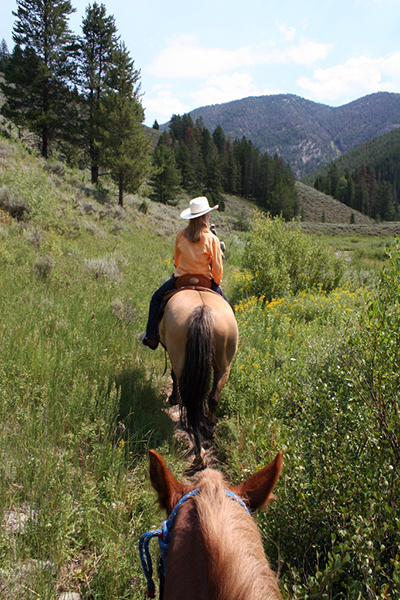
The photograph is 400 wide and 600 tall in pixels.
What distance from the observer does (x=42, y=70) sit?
782 inches

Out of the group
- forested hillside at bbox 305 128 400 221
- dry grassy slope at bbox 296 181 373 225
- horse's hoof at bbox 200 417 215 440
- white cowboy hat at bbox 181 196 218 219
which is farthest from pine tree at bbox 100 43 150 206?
forested hillside at bbox 305 128 400 221

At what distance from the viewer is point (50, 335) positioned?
431 cm

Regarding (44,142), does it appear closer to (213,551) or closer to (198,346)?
(198,346)

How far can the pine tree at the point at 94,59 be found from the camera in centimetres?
2128

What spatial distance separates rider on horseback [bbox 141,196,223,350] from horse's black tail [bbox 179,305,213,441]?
882 millimetres

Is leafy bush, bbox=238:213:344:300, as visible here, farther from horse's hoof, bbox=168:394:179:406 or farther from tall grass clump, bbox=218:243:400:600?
tall grass clump, bbox=218:243:400:600

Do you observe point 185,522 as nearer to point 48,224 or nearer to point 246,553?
point 246,553

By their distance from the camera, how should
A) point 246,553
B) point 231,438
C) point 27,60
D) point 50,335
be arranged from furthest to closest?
point 27,60 < point 50,335 < point 231,438 < point 246,553

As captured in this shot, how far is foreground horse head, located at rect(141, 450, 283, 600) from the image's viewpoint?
896mm

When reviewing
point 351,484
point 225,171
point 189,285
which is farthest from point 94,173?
point 225,171

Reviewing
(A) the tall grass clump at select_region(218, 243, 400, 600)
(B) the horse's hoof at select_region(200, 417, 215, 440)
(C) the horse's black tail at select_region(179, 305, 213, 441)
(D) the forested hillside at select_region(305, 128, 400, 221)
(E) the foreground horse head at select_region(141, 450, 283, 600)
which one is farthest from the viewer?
(D) the forested hillside at select_region(305, 128, 400, 221)

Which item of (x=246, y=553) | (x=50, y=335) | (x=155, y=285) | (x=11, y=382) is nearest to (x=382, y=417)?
(x=246, y=553)

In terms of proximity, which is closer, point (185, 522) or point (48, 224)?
point (185, 522)

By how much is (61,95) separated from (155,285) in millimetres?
19924
